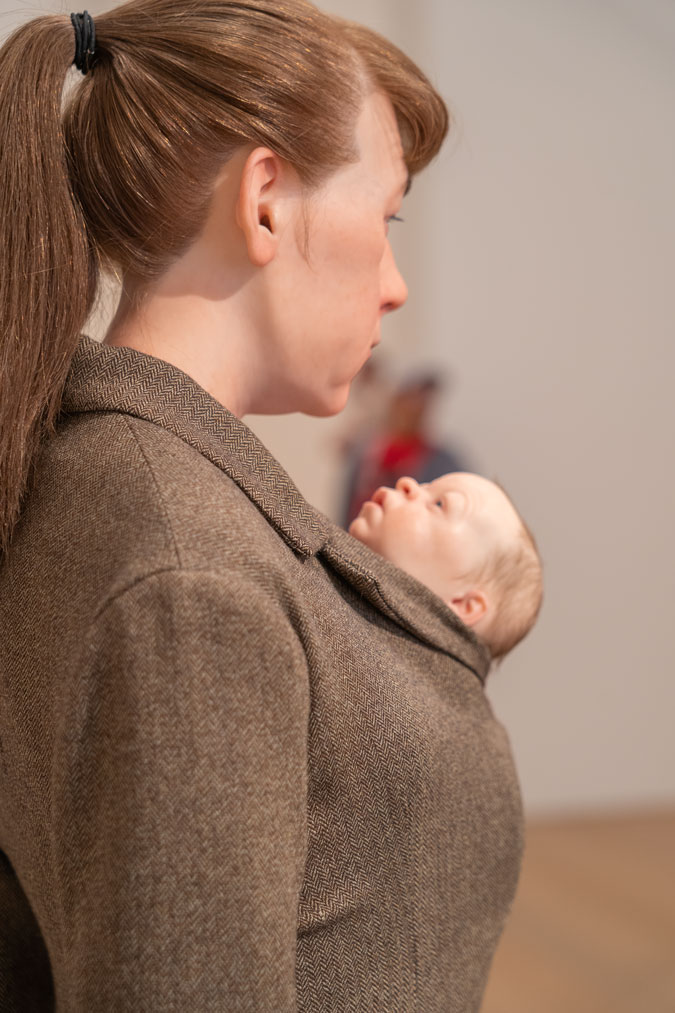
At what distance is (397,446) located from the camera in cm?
411

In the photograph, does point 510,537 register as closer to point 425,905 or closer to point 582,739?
point 425,905

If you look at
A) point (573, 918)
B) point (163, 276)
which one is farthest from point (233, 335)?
point (573, 918)

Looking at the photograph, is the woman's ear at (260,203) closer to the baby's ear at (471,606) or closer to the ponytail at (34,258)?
the ponytail at (34,258)

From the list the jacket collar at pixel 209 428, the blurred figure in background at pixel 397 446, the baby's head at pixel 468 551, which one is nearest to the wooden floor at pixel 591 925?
the blurred figure in background at pixel 397 446

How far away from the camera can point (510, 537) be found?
4.75ft

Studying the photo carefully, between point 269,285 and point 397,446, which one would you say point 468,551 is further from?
point 397,446

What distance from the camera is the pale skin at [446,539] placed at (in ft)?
4.60

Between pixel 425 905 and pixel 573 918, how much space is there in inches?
105

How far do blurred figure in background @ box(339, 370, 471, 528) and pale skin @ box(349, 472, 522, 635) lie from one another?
2504 millimetres

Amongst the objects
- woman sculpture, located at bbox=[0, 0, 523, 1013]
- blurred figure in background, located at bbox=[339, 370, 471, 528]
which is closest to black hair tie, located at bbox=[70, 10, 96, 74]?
woman sculpture, located at bbox=[0, 0, 523, 1013]

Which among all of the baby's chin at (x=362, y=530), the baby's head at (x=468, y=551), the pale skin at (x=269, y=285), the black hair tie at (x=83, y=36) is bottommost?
the baby's chin at (x=362, y=530)

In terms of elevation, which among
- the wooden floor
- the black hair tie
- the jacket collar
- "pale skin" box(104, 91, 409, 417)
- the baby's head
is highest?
the black hair tie

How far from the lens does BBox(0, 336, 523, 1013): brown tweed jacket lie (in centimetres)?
67

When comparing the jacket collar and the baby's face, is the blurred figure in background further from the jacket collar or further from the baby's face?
the jacket collar
